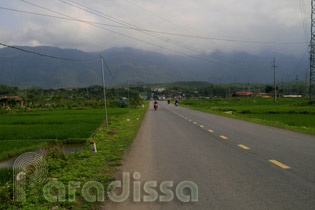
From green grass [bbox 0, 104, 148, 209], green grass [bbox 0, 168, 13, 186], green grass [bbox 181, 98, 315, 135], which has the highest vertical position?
green grass [bbox 0, 104, 148, 209]

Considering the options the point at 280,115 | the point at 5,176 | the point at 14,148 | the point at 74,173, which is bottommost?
the point at 280,115

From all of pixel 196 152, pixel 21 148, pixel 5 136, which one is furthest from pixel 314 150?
pixel 5 136

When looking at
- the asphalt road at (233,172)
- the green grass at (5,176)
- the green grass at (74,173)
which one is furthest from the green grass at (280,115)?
the green grass at (5,176)

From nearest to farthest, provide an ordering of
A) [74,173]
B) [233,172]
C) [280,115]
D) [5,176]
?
[233,172], [74,173], [5,176], [280,115]

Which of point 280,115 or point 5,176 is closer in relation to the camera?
point 5,176

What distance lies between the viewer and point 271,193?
4.77 meters

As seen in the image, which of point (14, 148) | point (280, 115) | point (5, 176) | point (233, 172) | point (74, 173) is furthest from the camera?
point (280, 115)

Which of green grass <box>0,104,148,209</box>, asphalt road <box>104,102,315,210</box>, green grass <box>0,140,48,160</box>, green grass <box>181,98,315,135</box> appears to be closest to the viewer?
asphalt road <box>104,102,315,210</box>

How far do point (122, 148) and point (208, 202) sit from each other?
6.26m

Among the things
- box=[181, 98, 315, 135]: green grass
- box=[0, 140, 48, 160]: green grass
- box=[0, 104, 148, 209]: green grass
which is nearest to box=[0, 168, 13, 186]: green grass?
box=[0, 104, 148, 209]: green grass

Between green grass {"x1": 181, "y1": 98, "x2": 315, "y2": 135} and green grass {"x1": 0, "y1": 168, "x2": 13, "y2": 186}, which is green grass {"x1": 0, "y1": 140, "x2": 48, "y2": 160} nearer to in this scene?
green grass {"x1": 0, "y1": 168, "x2": 13, "y2": 186}

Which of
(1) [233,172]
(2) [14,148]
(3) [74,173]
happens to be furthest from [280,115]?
(3) [74,173]

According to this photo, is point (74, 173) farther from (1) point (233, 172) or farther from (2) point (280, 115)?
(2) point (280, 115)

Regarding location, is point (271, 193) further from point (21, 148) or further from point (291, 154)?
point (21, 148)
